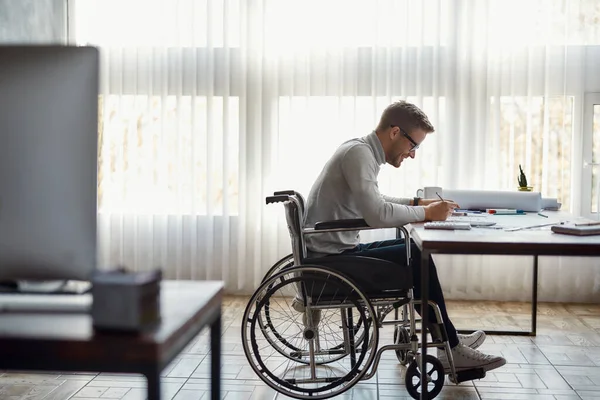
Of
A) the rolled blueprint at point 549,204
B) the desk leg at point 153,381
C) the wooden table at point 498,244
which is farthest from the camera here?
the rolled blueprint at point 549,204

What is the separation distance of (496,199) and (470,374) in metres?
1.10

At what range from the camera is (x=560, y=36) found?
178 inches

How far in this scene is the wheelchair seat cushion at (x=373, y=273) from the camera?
8.48 ft

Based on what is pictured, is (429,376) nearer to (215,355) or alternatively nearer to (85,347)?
(215,355)

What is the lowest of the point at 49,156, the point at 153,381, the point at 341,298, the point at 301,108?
the point at 341,298

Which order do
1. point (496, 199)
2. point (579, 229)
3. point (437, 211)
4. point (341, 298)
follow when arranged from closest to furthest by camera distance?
point (579, 229)
point (341, 298)
point (437, 211)
point (496, 199)

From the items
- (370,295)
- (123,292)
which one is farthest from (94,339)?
(370,295)

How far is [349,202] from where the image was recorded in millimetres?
2834

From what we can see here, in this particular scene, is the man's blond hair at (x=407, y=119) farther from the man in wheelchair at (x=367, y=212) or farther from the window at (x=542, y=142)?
the window at (x=542, y=142)

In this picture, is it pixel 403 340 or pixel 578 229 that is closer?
pixel 578 229

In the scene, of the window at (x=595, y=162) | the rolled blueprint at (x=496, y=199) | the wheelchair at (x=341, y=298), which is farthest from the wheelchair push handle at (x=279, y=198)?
the window at (x=595, y=162)

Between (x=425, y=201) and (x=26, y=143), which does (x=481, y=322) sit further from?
(x=26, y=143)

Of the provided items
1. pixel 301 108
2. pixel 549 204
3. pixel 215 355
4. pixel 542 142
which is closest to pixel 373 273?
pixel 215 355

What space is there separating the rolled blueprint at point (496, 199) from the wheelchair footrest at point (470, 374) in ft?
3.40
